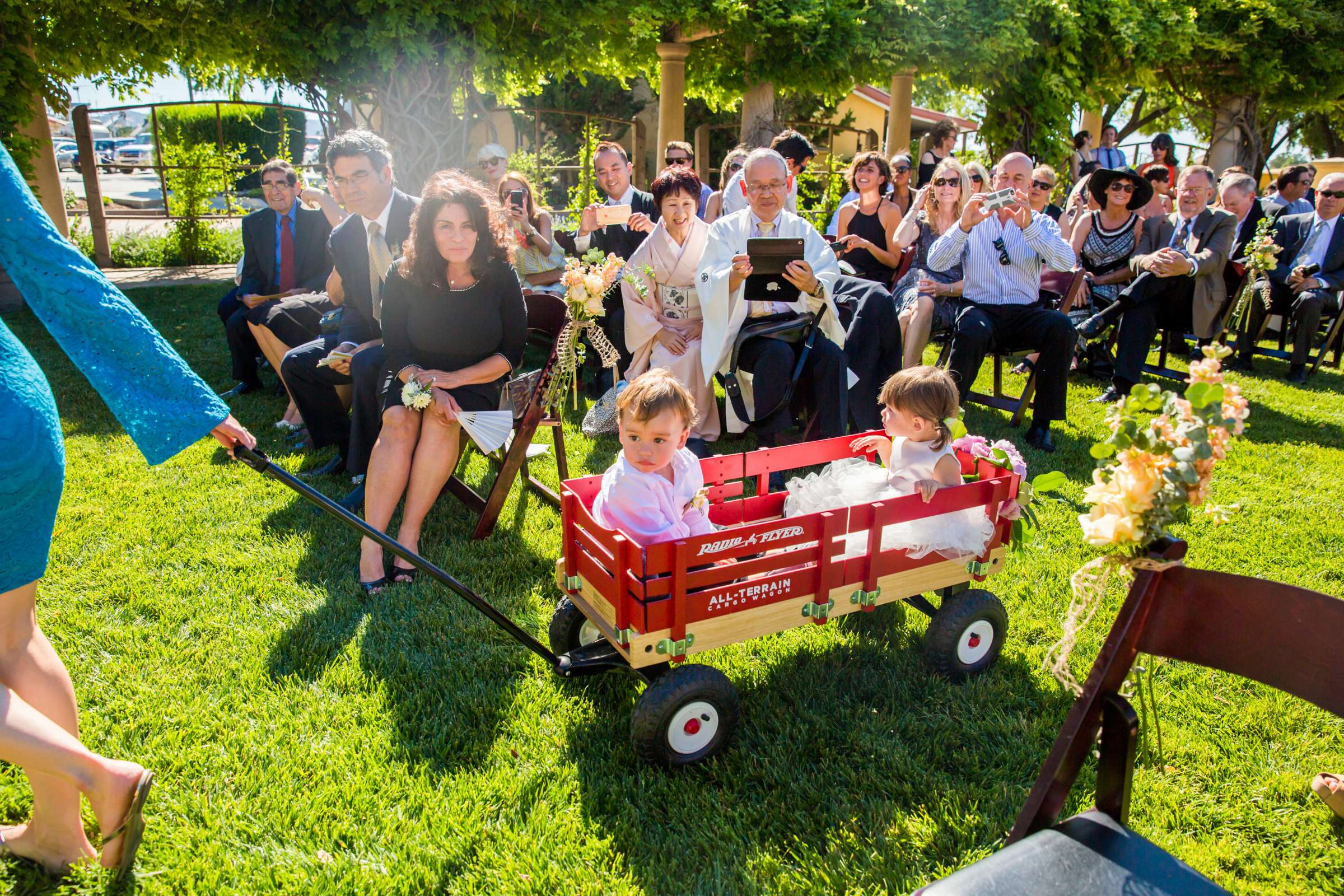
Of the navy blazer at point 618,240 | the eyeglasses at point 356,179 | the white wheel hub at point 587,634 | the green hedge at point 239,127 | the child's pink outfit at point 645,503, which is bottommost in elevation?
the white wheel hub at point 587,634

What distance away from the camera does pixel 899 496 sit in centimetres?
306

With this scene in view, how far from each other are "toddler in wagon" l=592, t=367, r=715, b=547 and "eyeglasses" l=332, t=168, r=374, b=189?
2.63 meters

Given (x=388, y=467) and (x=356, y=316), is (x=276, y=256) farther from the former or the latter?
(x=388, y=467)

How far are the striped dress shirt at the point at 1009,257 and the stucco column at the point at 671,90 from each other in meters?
5.79

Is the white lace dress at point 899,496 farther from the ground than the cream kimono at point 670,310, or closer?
closer

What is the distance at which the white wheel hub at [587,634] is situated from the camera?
3256 millimetres

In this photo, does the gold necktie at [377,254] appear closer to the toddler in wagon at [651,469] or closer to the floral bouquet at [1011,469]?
the toddler in wagon at [651,469]

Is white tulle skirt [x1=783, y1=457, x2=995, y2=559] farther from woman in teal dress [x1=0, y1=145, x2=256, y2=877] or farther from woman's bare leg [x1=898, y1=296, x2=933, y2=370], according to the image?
woman's bare leg [x1=898, y1=296, x2=933, y2=370]

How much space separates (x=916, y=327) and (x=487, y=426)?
348cm

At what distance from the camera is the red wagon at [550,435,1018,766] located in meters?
2.65

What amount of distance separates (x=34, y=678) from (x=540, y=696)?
4.97 ft

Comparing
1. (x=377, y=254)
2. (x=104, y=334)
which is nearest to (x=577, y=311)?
(x=377, y=254)

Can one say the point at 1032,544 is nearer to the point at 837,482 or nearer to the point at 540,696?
the point at 837,482

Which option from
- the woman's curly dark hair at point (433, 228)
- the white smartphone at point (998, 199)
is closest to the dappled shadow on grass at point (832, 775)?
the woman's curly dark hair at point (433, 228)
